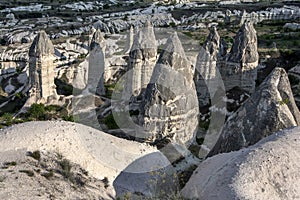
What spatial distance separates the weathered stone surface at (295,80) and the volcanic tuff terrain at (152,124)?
69mm

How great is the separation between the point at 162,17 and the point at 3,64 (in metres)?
31.9

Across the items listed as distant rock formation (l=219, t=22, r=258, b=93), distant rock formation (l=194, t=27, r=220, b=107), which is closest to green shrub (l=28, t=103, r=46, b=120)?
distant rock formation (l=194, t=27, r=220, b=107)

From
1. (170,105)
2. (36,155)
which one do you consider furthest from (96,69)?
(36,155)

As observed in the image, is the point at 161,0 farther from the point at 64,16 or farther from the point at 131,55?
the point at 131,55

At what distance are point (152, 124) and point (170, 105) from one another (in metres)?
0.99

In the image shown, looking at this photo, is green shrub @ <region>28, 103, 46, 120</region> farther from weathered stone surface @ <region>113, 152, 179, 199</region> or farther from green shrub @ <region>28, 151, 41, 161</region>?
green shrub @ <region>28, 151, 41, 161</region>

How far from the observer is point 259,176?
26.4ft

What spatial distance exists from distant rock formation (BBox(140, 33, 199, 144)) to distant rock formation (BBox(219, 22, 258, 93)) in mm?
7176

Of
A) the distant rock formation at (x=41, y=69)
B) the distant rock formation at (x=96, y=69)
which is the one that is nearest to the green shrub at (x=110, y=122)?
the distant rock formation at (x=41, y=69)

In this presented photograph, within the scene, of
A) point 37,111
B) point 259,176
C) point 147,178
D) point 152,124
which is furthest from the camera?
point 37,111

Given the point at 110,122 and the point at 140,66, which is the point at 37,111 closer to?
the point at 110,122

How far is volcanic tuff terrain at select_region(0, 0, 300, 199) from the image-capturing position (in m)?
8.84

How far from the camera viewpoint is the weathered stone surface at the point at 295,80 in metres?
23.3

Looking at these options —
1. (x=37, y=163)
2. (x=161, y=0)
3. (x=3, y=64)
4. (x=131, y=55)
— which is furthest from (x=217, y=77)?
(x=161, y=0)
